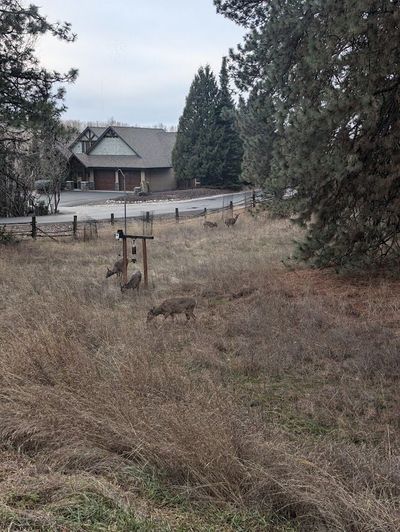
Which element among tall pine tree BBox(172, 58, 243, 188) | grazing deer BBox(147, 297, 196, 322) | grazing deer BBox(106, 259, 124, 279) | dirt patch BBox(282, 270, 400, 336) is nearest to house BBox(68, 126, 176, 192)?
tall pine tree BBox(172, 58, 243, 188)

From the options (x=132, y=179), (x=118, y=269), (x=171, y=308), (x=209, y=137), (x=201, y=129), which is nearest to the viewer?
(x=171, y=308)

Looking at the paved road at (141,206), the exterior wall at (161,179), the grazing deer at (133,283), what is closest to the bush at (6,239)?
the grazing deer at (133,283)

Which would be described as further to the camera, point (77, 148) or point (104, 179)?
point (77, 148)

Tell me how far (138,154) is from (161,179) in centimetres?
390

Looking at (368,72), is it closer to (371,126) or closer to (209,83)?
(371,126)

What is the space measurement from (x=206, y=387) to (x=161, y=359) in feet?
2.15

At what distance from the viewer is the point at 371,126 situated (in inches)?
304

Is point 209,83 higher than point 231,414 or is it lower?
higher

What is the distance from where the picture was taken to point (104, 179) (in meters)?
63.0

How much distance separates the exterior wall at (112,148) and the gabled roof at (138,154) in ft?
1.40

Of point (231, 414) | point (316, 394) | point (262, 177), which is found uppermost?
point (262, 177)

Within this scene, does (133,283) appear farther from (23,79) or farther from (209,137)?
(209,137)

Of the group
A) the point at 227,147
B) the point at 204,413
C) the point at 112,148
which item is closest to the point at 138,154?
the point at 112,148

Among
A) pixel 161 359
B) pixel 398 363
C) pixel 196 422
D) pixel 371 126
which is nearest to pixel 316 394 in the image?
pixel 398 363
